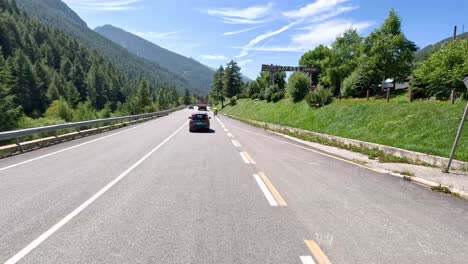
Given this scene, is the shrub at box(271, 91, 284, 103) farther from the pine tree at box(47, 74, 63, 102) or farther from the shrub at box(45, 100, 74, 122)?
the pine tree at box(47, 74, 63, 102)

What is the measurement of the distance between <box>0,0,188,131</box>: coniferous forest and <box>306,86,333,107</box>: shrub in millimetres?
37098

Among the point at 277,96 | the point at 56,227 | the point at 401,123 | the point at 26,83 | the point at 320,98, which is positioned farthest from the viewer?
the point at 26,83

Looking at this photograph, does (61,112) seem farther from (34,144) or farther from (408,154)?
(408,154)

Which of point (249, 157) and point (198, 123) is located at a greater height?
point (198, 123)

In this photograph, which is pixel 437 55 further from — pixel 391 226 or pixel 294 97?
pixel 391 226

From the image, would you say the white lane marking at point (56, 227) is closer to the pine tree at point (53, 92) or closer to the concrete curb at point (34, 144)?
the concrete curb at point (34, 144)

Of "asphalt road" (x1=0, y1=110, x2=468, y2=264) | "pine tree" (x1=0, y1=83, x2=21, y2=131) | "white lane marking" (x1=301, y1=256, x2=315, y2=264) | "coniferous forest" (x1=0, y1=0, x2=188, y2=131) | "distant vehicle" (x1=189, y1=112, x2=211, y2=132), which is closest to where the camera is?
"white lane marking" (x1=301, y1=256, x2=315, y2=264)

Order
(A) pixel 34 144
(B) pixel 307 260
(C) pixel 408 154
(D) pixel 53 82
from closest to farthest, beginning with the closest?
(B) pixel 307 260, (C) pixel 408 154, (A) pixel 34 144, (D) pixel 53 82

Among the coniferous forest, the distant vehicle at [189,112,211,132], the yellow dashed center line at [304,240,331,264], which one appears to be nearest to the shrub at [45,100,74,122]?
the coniferous forest

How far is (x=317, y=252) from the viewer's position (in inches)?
161

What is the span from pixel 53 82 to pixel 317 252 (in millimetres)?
113096

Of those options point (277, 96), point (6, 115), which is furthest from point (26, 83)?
point (277, 96)

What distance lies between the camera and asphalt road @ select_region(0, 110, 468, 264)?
4078 millimetres

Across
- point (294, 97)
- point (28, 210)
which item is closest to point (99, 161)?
point (28, 210)
